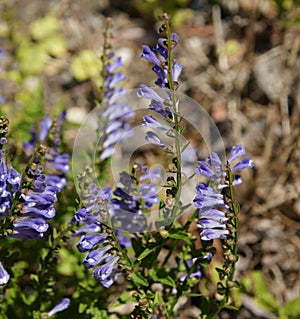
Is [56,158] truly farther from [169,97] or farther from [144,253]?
[169,97]

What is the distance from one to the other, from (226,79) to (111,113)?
287 centimetres

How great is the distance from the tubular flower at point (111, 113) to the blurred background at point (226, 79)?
0.74m

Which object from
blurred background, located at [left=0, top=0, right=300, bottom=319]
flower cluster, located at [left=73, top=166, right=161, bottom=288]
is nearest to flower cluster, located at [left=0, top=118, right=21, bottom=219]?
flower cluster, located at [left=73, top=166, right=161, bottom=288]

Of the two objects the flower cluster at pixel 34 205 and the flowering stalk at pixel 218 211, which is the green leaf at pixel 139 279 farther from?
the flower cluster at pixel 34 205

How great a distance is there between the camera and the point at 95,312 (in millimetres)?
3332

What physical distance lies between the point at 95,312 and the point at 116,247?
701 millimetres

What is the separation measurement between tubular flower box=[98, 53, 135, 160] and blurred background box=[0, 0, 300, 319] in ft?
2.44

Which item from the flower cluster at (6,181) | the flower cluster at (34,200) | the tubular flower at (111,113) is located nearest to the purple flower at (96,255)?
the flower cluster at (34,200)

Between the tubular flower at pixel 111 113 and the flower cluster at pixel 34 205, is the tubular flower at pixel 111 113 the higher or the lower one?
the higher one

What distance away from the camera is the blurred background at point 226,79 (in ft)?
17.1

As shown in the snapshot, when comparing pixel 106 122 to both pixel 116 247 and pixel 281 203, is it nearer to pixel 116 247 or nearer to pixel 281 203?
pixel 116 247

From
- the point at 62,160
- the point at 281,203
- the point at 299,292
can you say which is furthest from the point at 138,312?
the point at 281,203

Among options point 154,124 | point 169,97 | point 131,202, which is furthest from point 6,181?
point 169,97

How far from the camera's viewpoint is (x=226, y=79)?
6.57 m
